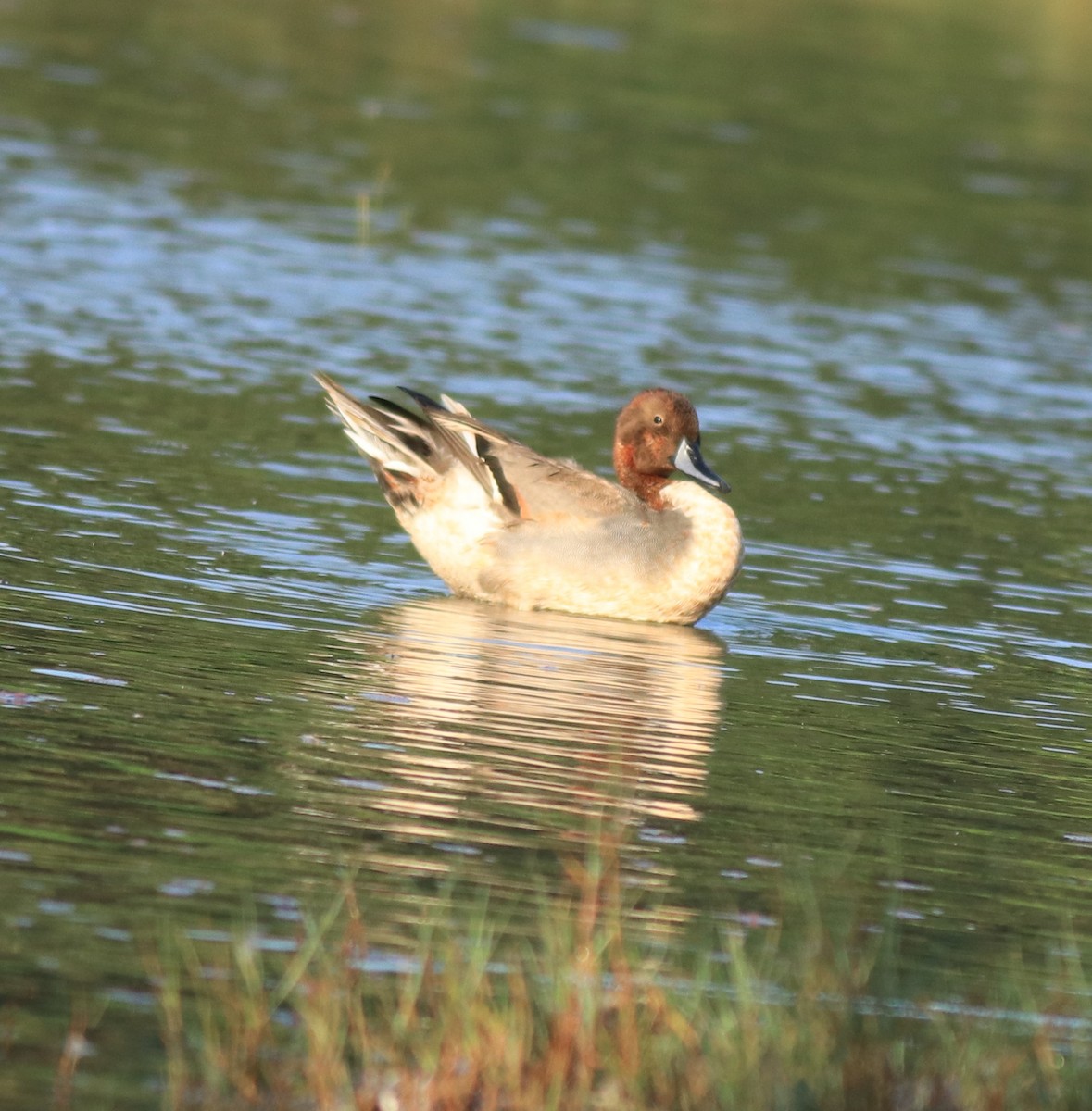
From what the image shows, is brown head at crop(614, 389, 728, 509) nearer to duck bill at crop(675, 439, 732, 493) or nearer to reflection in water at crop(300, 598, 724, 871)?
duck bill at crop(675, 439, 732, 493)

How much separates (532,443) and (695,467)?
2.90 metres

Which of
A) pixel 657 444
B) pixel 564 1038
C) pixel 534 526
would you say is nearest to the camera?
pixel 564 1038

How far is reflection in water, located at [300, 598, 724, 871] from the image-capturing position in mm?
7555

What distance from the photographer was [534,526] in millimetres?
11281

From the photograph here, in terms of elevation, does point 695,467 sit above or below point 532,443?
above

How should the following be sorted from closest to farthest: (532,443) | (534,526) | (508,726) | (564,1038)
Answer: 1. (564,1038)
2. (508,726)
3. (534,526)
4. (532,443)

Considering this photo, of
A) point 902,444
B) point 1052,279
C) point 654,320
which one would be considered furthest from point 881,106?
point 902,444

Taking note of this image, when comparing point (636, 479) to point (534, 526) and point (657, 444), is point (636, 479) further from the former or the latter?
point (534, 526)

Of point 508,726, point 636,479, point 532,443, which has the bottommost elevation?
point 532,443

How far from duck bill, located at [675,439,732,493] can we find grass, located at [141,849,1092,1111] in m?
5.77

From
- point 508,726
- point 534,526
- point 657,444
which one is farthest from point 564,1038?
point 657,444

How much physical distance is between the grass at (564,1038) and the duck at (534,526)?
16.9 feet

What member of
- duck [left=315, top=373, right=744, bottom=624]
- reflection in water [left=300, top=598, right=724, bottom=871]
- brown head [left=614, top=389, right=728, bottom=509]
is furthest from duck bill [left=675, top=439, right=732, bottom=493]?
reflection in water [left=300, top=598, right=724, bottom=871]

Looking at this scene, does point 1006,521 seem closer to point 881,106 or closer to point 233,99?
point 233,99
